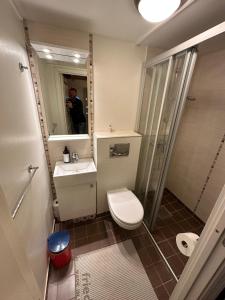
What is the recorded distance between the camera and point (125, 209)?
1.49m

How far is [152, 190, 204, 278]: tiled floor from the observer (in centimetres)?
144

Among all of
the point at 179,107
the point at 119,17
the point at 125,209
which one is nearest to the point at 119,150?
the point at 125,209

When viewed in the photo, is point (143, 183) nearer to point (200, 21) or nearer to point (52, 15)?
point (200, 21)

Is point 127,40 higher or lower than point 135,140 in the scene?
higher

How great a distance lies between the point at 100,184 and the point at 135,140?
72 cm

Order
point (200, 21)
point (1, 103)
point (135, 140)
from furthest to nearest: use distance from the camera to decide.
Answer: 1. point (135, 140)
2. point (200, 21)
3. point (1, 103)

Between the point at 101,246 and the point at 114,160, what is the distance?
998mm

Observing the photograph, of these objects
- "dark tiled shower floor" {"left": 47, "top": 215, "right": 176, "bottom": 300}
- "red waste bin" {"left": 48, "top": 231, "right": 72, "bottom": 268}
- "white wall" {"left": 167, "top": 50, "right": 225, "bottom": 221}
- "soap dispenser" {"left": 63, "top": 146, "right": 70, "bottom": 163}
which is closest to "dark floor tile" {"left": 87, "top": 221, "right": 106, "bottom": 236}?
"dark tiled shower floor" {"left": 47, "top": 215, "right": 176, "bottom": 300}

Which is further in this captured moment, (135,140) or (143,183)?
(143,183)

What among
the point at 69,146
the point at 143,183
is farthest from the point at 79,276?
the point at 69,146

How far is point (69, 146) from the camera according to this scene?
1713mm

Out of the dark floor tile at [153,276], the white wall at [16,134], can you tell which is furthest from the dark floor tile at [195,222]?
the white wall at [16,134]

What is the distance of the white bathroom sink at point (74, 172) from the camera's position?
147 centimetres

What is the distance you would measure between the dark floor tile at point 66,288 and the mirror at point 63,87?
5.00 feet
